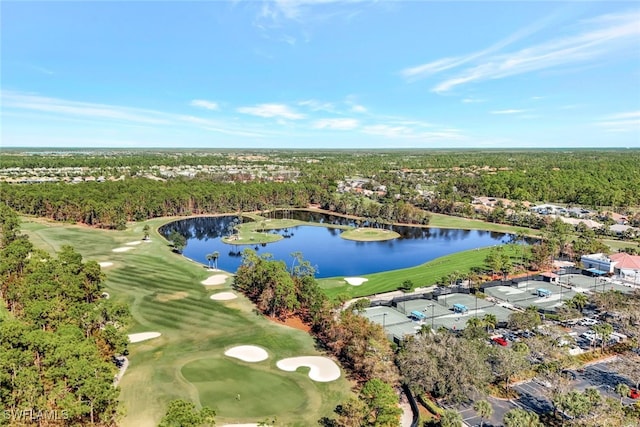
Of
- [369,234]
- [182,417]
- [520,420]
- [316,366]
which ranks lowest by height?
[369,234]

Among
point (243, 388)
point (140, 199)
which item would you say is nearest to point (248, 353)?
point (243, 388)

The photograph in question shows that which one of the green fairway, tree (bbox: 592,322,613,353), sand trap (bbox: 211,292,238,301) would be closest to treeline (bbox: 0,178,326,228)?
the green fairway

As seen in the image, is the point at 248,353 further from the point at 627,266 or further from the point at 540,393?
the point at 627,266

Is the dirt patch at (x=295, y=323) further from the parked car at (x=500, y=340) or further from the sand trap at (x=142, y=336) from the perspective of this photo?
the parked car at (x=500, y=340)

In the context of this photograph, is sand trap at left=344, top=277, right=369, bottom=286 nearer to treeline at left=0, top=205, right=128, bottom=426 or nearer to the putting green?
the putting green

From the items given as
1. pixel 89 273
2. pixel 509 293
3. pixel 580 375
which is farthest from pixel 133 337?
pixel 509 293
